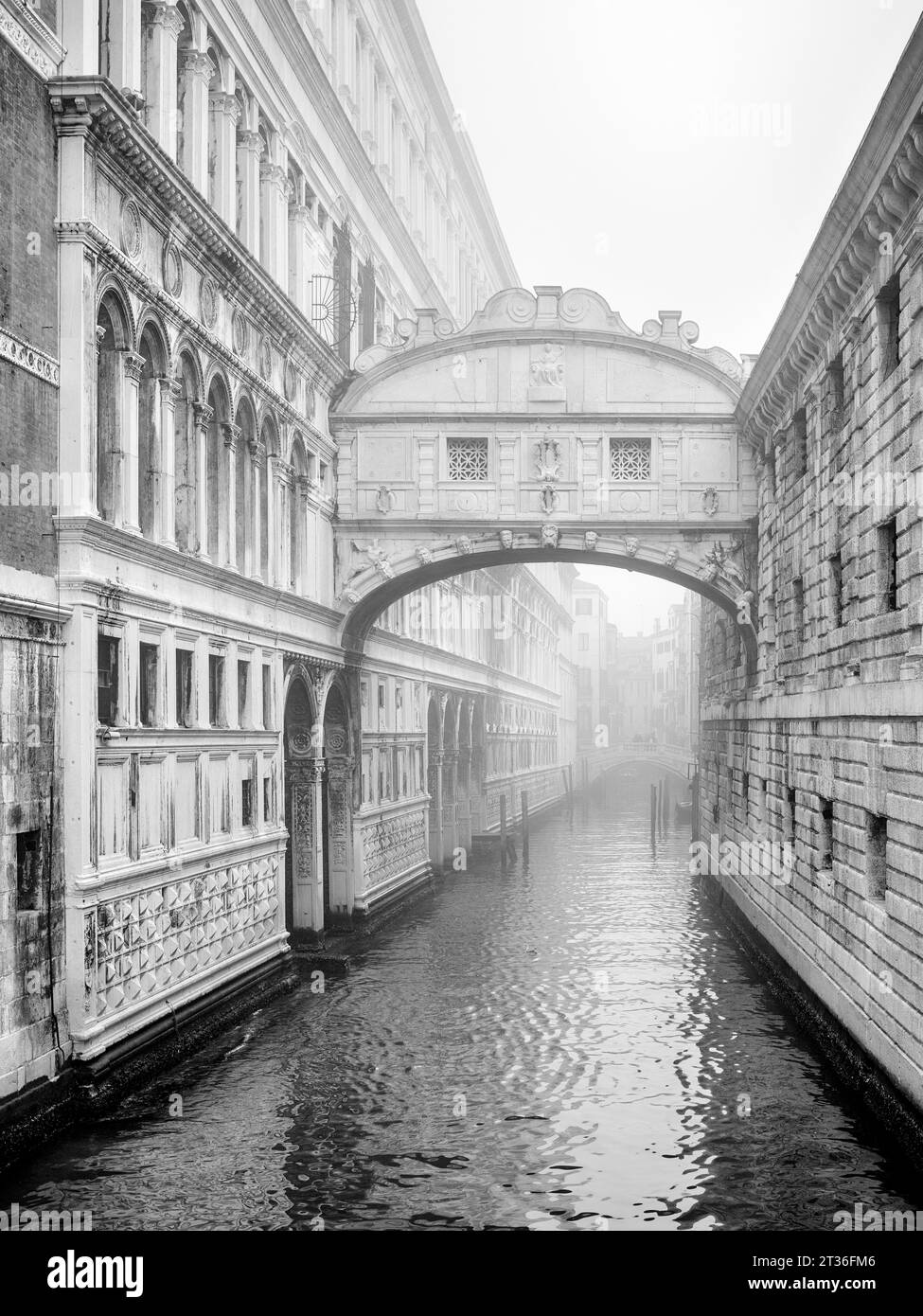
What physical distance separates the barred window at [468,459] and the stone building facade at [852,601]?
151 inches

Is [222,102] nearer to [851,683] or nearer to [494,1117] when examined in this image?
[851,683]

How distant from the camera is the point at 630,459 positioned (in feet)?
71.2

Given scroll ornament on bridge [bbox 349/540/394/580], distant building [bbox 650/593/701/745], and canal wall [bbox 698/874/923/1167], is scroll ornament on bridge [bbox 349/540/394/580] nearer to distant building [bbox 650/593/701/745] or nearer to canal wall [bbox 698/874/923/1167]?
canal wall [bbox 698/874/923/1167]

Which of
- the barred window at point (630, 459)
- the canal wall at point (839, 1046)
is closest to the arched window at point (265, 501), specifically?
the barred window at point (630, 459)

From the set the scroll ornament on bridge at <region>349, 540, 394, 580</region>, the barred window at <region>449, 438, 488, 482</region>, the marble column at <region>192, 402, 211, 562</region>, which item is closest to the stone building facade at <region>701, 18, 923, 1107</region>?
the barred window at <region>449, 438, 488, 482</region>

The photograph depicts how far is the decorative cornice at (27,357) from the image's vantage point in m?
10.7

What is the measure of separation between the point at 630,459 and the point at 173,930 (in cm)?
1091

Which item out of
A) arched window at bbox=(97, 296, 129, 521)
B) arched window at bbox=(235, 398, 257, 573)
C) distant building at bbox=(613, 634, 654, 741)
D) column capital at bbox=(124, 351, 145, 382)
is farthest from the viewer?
distant building at bbox=(613, 634, 654, 741)

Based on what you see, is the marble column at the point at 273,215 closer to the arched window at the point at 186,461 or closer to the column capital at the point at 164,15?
the arched window at the point at 186,461

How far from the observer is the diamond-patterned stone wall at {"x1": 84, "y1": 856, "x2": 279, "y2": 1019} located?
1205 cm

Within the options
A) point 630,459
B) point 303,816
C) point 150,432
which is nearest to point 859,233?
point 150,432

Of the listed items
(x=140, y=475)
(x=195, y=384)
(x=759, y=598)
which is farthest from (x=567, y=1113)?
(x=759, y=598)

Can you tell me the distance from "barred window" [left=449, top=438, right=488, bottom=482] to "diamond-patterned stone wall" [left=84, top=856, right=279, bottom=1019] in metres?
6.98

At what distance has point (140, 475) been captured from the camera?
45.0 feet
